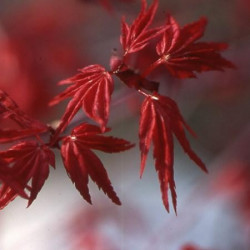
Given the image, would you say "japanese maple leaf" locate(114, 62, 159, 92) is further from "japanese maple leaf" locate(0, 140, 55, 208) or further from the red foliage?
"japanese maple leaf" locate(0, 140, 55, 208)

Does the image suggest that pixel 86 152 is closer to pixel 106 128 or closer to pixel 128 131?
pixel 106 128

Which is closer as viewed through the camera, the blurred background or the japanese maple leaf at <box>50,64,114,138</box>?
the japanese maple leaf at <box>50,64,114,138</box>

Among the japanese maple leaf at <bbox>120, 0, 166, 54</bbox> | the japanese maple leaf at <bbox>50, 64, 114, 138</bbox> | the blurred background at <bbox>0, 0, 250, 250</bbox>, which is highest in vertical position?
the japanese maple leaf at <bbox>120, 0, 166, 54</bbox>

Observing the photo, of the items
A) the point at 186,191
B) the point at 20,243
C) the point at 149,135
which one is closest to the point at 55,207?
the point at 20,243

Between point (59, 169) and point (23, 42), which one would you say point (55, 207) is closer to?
point (59, 169)

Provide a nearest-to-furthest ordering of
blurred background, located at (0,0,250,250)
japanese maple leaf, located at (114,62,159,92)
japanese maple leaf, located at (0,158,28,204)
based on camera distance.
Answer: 1. japanese maple leaf, located at (0,158,28,204)
2. japanese maple leaf, located at (114,62,159,92)
3. blurred background, located at (0,0,250,250)

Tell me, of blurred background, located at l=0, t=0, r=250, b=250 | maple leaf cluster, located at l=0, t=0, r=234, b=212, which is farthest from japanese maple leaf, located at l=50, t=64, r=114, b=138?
blurred background, located at l=0, t=0, r=250, b=250

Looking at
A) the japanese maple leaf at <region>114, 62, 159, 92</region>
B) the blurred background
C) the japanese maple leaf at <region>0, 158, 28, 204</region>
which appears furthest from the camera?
the blurred background

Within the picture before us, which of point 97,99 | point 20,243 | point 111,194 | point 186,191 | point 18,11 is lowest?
point 186,191
